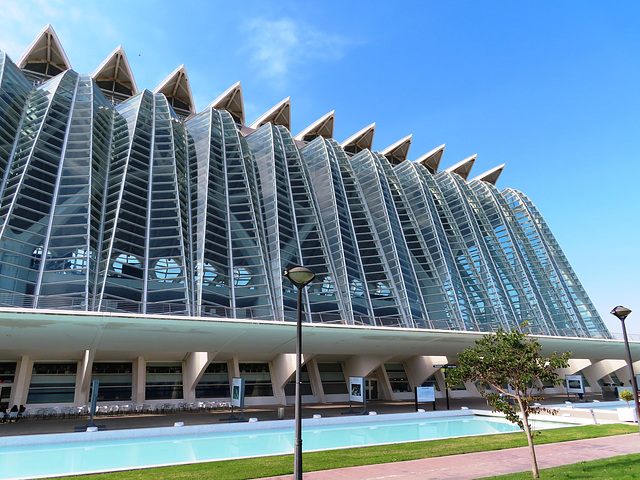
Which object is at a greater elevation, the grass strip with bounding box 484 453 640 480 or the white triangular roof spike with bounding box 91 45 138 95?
the white triangular roof spike with bounding box 91 45 138 95

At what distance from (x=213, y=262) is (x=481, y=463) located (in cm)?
2214

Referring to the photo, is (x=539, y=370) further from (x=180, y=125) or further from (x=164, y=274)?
(x=180, y=125)

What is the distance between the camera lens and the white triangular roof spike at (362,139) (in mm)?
61844

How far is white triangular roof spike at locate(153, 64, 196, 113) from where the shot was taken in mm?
54438

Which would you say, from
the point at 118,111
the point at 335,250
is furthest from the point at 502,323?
the point at 118,111

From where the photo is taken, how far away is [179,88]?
184 ft

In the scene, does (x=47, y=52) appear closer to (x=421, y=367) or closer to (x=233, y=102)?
(x=233, y=102)

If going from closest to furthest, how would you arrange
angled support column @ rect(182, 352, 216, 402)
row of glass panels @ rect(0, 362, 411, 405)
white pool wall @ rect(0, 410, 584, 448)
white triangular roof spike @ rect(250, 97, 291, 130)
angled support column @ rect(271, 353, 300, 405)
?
white pool wall @ rect(0, 410, 584, 448) → row of glass panels @ rect(0, 362, 411, 405) → angled support column @ rect(182, 352, 216, 402) → angled support column @ rect(271, 353, 300, 405) → white triangular roof spike @ rect(250, 97, 291, 130)

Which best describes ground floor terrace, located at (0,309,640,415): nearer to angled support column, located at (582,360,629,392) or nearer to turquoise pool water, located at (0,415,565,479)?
turquoise pool water, located at (0,415,565,479)

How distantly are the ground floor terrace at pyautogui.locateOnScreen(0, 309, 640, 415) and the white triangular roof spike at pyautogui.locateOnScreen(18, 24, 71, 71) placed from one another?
35.5 metres

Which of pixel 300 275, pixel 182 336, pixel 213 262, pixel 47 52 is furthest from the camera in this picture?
pixel 47 52

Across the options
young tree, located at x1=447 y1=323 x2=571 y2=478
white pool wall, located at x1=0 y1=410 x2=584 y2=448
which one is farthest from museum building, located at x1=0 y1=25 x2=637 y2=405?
young tree, located at x1=447 y1=323 x2=571 y2=478

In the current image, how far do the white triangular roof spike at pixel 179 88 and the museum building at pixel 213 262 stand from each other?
35 centimetres

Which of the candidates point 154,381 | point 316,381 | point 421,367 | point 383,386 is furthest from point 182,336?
point 421,367
